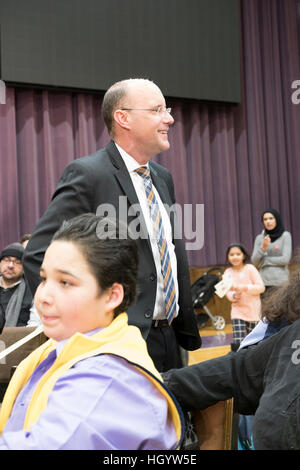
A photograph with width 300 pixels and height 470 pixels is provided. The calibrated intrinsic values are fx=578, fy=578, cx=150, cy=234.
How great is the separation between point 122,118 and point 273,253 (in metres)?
5.08

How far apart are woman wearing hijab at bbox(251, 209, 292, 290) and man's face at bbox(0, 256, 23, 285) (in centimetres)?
334

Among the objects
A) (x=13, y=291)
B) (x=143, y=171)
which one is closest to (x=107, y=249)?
(x=143, y=171)

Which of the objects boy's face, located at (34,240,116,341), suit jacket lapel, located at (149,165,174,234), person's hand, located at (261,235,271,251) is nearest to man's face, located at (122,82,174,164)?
suit jacket lapel, located at (149,165,174,234)

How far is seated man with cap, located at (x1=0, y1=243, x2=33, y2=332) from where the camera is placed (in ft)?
14.2

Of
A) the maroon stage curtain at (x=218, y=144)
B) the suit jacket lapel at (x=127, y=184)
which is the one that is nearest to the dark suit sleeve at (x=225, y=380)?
the suit jacket lapel at (x=127, y=184)

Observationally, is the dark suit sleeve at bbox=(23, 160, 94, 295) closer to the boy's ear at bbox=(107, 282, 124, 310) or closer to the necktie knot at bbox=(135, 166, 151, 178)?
the necktie knot at bbox=(135, 166, 151, 178)

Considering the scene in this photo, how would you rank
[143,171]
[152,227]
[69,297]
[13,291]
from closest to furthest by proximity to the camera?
1. [69,297]
2. [152,227]
3. [143,171]
4. [13,291]

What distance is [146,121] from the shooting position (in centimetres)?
210

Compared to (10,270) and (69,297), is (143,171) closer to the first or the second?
(69,297)

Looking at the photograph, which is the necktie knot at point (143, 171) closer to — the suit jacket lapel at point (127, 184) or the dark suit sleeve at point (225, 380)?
the suit jacket lapel at point (127, 184)

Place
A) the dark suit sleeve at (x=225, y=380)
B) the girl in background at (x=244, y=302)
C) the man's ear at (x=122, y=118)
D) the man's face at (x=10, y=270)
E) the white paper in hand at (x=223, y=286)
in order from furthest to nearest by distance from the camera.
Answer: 1. the girl in background at (x=244, y=302)
2. the white paper in hand at (x=223, y=286)
3. the man's face at (x=10, y=270)
4. the man's ear at (x=122, y=118)
5. the dark suit sleeve at (x=225, y=380)

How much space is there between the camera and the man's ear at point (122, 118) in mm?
2125
